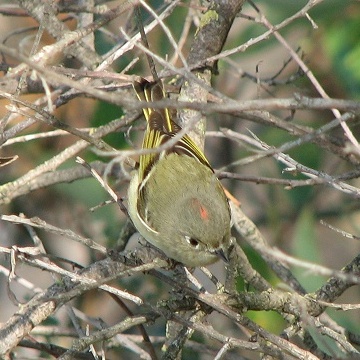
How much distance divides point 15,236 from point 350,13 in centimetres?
263

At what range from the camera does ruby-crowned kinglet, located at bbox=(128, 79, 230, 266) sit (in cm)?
312

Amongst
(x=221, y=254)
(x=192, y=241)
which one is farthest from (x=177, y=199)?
(x=221, y=254)

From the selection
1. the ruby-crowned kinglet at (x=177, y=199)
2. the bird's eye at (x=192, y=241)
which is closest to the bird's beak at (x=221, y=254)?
the ruby-crowned kinglet at (x=177, y=199)

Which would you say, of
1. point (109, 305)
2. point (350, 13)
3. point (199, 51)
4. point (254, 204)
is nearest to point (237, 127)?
point (254, 204)

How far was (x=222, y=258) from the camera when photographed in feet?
9.84

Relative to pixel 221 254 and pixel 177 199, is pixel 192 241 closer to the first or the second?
pixel 221 254

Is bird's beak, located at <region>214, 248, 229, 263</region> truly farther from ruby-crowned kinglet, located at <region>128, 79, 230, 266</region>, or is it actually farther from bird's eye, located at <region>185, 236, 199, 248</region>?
bird's eye, located at <region>185, 236, 199, 248</region>

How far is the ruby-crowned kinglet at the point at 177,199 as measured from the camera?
312cm

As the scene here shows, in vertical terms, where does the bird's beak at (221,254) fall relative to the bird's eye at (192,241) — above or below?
above

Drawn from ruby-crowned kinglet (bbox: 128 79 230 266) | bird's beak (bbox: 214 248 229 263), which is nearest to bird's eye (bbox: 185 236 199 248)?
ruby-crowned kinglet (bbox: 128 79 230 266)

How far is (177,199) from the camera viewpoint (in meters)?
3.44

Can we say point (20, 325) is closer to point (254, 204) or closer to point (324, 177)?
point (324, 177)

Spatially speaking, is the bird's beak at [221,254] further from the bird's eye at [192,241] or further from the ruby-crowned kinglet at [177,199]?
the bird's eye at [192,241]

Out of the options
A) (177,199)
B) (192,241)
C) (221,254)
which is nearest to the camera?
(221,254)
